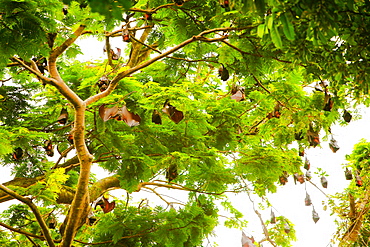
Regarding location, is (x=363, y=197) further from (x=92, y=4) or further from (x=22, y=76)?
(x=92, y=4)

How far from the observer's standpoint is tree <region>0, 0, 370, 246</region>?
235 centimetres

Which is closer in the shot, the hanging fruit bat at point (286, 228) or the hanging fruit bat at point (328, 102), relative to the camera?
the hanging fruit bat at point (328, 102)

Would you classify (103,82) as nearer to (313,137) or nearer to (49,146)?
→ (49,146)

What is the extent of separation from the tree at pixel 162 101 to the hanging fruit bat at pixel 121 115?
0.01 metres

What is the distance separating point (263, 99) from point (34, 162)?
321cm

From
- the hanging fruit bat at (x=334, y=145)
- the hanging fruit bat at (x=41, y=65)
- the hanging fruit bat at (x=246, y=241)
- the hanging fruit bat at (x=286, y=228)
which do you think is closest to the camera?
the hanging fruit bat at (x=41, y=65)

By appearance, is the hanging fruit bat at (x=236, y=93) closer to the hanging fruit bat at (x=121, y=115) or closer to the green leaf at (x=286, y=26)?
the hanging fruit bat at (x=121, y=115)

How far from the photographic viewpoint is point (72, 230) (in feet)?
11.7

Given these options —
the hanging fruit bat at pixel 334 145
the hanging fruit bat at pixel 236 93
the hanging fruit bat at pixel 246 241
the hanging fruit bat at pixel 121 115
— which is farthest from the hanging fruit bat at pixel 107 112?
the hanging fruit bat at pixel 334 145

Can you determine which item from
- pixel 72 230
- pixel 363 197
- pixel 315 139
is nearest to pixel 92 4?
pixel 72 230

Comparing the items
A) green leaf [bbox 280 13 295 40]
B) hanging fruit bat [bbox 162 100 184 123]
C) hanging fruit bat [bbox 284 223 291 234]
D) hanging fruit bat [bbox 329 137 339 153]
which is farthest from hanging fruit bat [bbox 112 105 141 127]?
hanging fruit bat [bbox 284 223 291 234]

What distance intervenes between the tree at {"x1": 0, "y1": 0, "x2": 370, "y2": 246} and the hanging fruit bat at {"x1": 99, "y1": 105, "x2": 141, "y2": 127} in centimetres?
1

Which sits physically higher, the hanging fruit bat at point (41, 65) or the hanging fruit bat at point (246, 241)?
the hanging fruit bat at point (41, 65)

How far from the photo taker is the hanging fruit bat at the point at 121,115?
3061 millimetres
